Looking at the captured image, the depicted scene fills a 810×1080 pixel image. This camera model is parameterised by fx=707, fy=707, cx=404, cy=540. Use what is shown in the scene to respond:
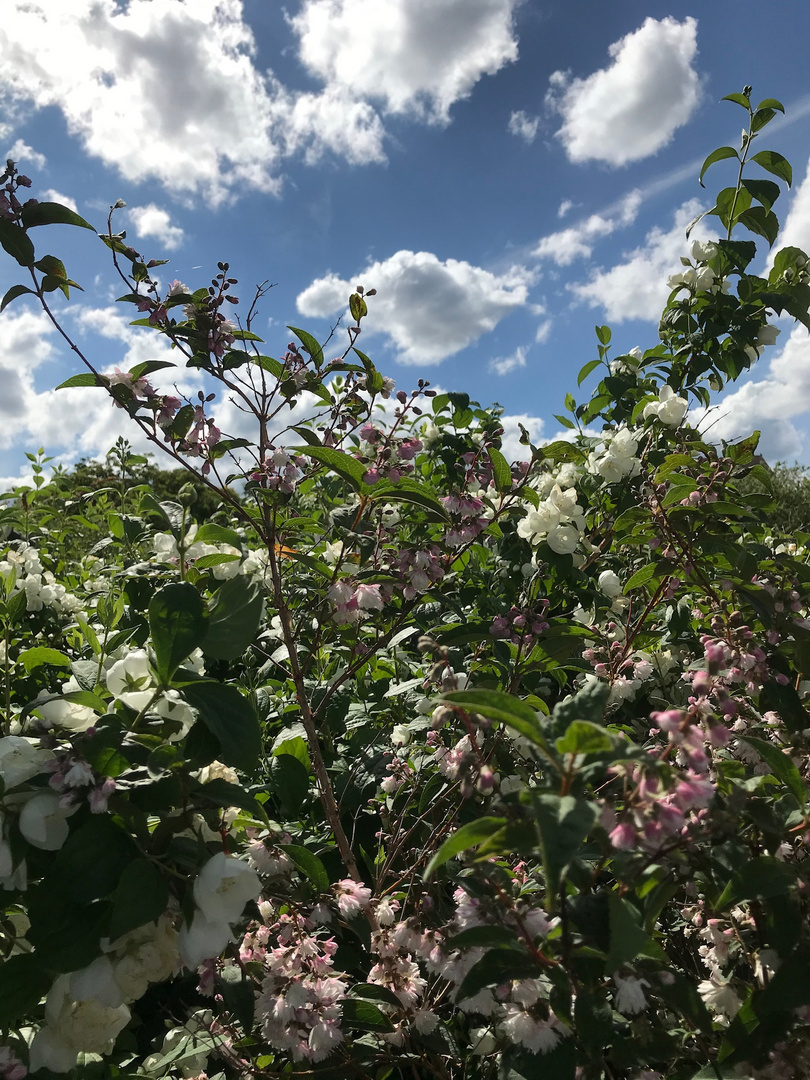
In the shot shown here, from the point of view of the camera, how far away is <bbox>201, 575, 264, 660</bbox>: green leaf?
113cm

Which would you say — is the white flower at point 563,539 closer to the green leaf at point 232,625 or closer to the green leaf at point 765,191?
the green leaf at point 232,625

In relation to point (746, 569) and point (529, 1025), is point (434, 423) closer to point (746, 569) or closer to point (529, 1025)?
point (746, 569)

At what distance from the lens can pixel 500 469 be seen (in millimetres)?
2193

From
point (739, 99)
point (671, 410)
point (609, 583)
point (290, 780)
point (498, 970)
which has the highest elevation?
point (739, 99)

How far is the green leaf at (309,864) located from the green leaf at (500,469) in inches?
47.0

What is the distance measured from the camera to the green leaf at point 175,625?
1092mm

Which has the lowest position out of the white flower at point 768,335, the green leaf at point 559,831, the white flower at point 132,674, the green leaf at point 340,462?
the green leaf at point 559,831

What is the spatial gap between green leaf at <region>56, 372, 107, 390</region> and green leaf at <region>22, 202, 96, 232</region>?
38 cm

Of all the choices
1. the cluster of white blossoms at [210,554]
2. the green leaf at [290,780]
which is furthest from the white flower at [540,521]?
the green leaf at [290,780]

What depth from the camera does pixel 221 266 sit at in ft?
7.03

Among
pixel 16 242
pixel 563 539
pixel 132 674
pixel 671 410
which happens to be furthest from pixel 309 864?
pixel 671 410

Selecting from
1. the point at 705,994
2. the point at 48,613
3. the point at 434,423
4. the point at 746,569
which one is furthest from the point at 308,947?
the point at 434,423

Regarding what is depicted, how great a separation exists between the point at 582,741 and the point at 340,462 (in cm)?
105

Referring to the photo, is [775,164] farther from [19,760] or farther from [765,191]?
[19,760]
